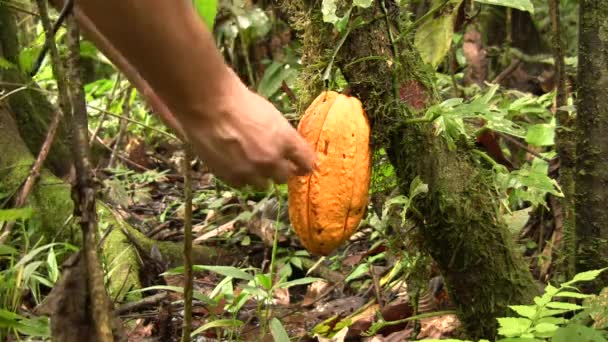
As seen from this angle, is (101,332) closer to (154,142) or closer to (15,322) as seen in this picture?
(15,322)

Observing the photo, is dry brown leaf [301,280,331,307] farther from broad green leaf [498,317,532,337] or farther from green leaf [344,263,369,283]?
broad green leaf [498,317,532,337]

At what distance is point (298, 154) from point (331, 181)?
1.10ft

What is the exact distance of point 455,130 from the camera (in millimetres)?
1790

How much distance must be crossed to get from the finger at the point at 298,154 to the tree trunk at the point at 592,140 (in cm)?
89

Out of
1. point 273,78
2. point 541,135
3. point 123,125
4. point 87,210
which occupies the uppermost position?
point 273,78

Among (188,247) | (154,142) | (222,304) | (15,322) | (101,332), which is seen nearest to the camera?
(101,332)

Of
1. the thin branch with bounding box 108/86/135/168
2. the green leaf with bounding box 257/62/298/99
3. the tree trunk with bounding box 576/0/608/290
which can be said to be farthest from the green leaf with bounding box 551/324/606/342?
the thin branch with bounding box 108/86/135/168

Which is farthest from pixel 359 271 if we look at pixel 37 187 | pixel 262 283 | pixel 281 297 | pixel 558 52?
pixel 37 187

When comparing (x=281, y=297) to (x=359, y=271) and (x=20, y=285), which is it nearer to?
(x=359, y=271)

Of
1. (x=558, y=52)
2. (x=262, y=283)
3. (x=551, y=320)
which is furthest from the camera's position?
(x=262, y=283)

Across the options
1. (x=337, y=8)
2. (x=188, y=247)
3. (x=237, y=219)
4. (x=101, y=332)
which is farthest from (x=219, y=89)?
(x=237, y=219)

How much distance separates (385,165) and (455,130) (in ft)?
1.15

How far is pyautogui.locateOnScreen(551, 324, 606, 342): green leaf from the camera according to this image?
1375 millimetres

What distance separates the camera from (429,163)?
1.95m
